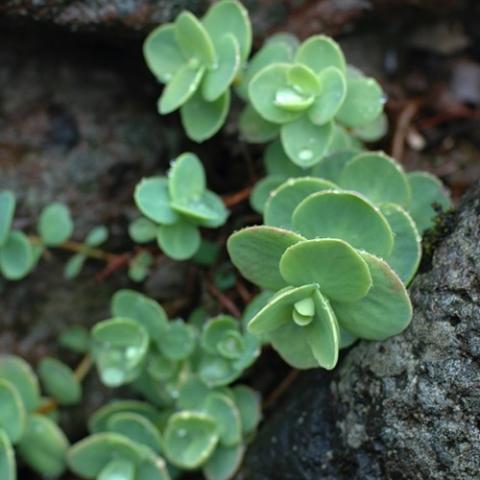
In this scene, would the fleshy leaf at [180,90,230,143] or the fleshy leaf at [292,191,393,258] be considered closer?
the fleshy leaf at [292,191,393,258]

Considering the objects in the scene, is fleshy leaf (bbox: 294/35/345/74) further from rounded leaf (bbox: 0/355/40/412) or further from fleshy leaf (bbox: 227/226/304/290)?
rounded leaf (bbox: 0/355/40/412)

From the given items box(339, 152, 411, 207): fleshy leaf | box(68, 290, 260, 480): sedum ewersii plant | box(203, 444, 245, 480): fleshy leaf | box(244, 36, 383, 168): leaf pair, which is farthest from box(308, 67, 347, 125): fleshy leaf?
box(203, 444, 245, 480): fleshy leaf

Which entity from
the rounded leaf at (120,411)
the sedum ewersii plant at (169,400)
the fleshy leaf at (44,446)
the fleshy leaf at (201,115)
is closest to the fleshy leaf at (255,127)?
the fleshy leaf at (201,115)

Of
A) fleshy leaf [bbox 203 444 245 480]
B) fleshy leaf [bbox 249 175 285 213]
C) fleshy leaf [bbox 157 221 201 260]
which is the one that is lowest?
fleshy leaf [bbox 203 444 245 480]

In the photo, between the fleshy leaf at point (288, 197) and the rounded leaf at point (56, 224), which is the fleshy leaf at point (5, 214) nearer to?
the rounded leaf at point (56, 224)

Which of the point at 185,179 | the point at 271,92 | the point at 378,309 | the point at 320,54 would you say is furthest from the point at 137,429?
the point at 320,54

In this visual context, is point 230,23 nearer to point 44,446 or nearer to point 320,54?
point 320,54
